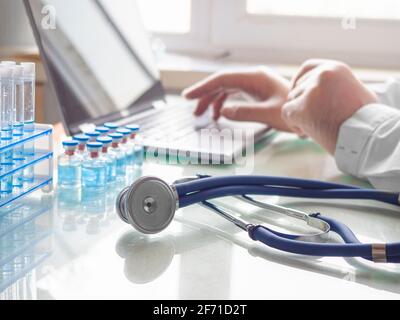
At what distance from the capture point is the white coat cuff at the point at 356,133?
104 cm

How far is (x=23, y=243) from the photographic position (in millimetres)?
703

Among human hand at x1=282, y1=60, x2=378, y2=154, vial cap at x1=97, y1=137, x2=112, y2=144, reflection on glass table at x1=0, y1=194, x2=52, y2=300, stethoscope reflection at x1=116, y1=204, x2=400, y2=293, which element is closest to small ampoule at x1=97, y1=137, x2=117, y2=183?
vial cap at x1=97, y1=137, x2=112, y2=144

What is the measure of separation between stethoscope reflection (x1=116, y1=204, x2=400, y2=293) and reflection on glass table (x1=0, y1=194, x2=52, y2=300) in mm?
83

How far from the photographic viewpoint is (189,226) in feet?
2.55

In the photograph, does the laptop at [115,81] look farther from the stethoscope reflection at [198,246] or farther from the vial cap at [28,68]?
the stethoscope reflection at [198,246]

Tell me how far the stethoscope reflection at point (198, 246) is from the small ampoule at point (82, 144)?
209 millimetres

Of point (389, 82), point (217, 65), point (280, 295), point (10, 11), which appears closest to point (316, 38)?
point (217, 65)

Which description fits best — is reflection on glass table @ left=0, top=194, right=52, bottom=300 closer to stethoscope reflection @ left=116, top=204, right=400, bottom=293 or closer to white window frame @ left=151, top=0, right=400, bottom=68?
stethoscope reflection @ left=116, top=204, right=400, bottom=293

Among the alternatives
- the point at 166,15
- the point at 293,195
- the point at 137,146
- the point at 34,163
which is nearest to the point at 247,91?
the point at 137,146

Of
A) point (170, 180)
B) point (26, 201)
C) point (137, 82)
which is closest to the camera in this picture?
point (26, 201)

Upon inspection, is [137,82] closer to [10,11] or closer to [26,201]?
[26,201]

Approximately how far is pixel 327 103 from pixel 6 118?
0.52 meters
